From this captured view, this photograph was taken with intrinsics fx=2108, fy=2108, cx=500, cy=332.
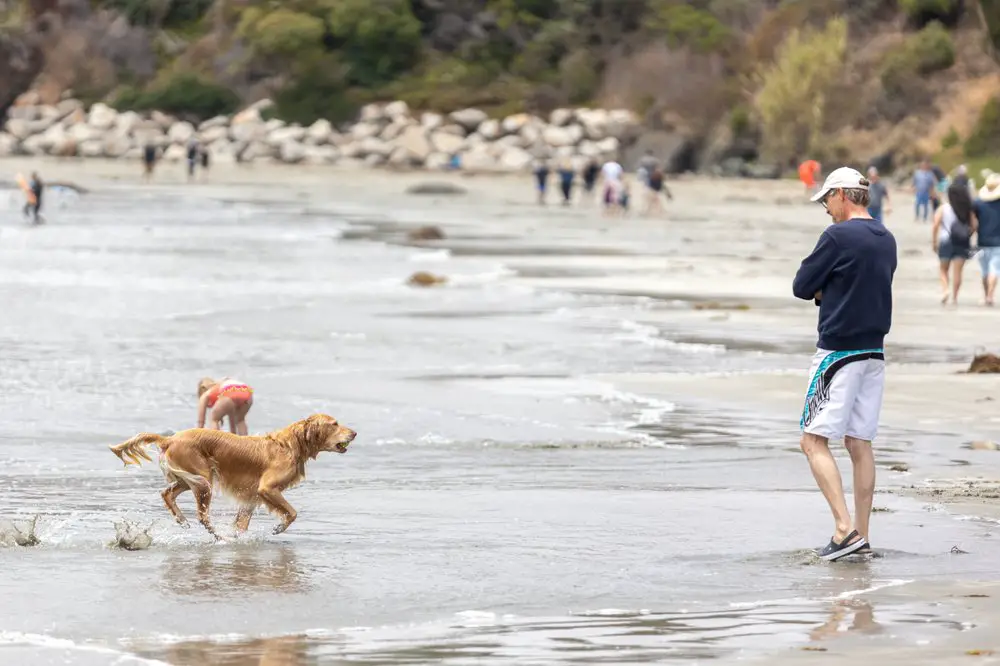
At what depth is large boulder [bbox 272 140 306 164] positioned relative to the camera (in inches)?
3526

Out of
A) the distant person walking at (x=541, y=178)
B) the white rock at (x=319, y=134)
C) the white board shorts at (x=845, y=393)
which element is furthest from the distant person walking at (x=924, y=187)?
the white rock at (x=319, y=134)

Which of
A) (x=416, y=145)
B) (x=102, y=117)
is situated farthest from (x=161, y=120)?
(x=416, y=145)

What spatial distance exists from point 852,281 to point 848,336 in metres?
0.25

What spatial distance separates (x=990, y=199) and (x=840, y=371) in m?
14.1

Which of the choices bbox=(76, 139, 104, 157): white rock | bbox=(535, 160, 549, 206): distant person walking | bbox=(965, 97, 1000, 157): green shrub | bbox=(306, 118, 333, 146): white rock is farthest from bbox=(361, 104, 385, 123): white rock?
bbox=(535, 160, 549, 206): distant person walking

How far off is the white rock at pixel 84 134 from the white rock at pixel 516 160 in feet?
74.7

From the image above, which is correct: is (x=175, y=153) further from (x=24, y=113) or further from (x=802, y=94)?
(x=802, y=94)

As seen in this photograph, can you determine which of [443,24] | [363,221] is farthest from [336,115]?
[363,221]

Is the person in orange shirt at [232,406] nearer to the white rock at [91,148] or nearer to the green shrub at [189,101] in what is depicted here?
the white rock at [91,148]

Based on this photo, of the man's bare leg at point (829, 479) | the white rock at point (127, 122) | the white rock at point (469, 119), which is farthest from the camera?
the white rock at point (127, 122)

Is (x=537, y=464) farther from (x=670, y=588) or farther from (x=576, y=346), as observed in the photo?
(x=576, y=346)

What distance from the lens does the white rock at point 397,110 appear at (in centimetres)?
9038

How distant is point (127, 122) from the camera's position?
9600 cm

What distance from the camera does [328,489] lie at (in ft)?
38.8
